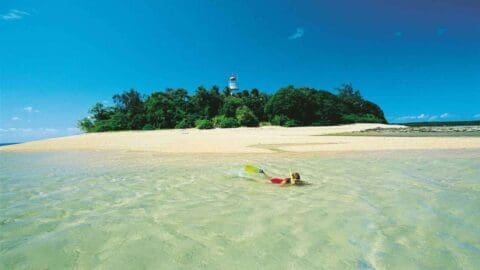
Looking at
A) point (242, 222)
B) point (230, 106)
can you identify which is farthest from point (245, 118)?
point (242, 222)

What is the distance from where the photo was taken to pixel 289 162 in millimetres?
10633

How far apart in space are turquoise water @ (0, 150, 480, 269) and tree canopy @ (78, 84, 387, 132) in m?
37.0

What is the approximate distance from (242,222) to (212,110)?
48983mm

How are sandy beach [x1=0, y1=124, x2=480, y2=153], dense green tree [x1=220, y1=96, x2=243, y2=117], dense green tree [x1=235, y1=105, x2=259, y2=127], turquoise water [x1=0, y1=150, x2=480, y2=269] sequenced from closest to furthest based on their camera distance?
turquoise water [x1=0, y1=150, x2=480, y2=269] < sandy beach [x1=0, y1=124, x2=480, y2=153] < dense green tree [x1=235, y1=105, x2=259, y2=127] < dense green tree [x1=220, y1=96, x2=243, y2=117]

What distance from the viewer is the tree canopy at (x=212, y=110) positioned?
159 feet

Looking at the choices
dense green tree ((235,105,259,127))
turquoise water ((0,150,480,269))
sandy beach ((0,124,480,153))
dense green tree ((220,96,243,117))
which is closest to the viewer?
turquoise water ((0,150,480,269))

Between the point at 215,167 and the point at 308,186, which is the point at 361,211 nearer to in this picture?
the point at 308,186

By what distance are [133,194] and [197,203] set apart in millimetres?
1680

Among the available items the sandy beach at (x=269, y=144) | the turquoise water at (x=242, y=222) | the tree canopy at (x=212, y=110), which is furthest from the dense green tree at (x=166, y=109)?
the turquoise water at (x=242, y=222)

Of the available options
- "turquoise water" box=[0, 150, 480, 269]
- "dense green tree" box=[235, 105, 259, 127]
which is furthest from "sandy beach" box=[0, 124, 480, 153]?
"dense green tree" box=[235, 105, 259, 127]

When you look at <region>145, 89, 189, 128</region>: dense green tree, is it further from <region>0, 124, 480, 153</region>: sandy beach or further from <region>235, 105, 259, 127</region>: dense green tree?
<region>0, 124, 480, 153</region>: sandy beach

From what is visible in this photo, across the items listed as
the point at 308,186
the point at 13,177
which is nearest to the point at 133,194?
the point at 308,186

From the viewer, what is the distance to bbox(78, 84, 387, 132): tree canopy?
159 ft

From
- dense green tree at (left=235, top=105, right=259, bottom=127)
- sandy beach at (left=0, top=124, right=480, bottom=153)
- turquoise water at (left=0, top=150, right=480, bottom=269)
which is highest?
dense green tree at (left=235, top=105, right=259, bottom=127)
